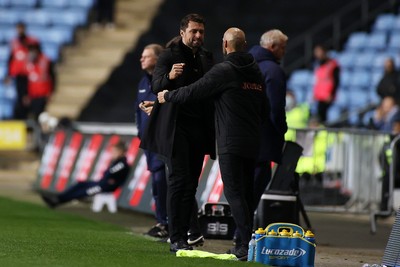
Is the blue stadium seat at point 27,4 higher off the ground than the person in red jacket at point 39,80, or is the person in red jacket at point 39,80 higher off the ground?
the blue stadium seat at point 27,4

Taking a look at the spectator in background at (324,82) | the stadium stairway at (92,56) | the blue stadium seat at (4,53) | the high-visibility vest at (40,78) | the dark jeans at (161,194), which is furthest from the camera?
the blue stadium seat at (4,53)

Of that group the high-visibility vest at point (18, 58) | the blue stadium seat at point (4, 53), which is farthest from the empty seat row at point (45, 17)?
the high-visibility vest at point (18, 58)

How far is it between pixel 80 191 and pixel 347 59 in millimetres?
11391

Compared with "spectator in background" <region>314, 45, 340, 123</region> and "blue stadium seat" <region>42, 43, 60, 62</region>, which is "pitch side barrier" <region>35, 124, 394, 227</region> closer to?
"spectator in background" <region>314, 45, 340, 123</region>

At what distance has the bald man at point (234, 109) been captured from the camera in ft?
38.9

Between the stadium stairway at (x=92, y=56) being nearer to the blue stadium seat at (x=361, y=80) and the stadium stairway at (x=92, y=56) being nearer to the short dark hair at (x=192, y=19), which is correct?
the blue stadium seat at (x=361, y=80)

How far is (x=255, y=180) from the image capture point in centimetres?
1352

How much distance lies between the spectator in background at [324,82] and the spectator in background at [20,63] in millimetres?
6198

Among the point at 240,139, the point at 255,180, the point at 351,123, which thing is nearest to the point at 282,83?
the point at 255,180

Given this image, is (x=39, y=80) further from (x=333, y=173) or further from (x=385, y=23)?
(x=333, y=173)

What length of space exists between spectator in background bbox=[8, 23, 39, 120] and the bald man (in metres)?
17.7

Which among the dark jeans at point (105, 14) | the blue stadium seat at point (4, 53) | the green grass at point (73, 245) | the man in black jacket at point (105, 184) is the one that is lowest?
the green grass at point (73, 245)

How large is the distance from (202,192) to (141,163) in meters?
3.15

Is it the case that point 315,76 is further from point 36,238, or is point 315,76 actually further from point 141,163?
point 36,238
